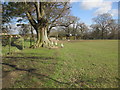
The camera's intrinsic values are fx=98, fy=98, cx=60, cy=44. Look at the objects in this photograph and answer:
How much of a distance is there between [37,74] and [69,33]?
5774 centimetres

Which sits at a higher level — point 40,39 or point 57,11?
point 57,11

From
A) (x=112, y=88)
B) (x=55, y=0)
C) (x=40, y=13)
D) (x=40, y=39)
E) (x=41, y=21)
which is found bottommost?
(x=112, y=88)

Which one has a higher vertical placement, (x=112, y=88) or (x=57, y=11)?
(x=57, y=11)

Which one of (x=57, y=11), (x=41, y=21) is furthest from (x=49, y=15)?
(x=41, y=21)

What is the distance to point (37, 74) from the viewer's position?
391 centimetres

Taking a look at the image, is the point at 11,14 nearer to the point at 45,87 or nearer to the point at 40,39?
the point at 40,39

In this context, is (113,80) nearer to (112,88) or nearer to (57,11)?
(112,88)

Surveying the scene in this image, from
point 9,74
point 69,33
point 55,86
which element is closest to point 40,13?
point 9,74

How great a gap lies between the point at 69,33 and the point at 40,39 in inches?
1861

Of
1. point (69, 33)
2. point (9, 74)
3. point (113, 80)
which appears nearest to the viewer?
point (113, 80)

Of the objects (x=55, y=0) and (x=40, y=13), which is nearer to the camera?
(x=55, y=0)

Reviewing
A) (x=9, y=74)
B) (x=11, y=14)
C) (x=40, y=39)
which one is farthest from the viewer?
(x=40, y=39)

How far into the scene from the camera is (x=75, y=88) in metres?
3.00

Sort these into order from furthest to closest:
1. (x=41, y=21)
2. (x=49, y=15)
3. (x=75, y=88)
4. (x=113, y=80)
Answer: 1. (x=49, y=15)
2. (x=41, y=21)
3. (x=113, y=80)
4. (x=75, y=88)
